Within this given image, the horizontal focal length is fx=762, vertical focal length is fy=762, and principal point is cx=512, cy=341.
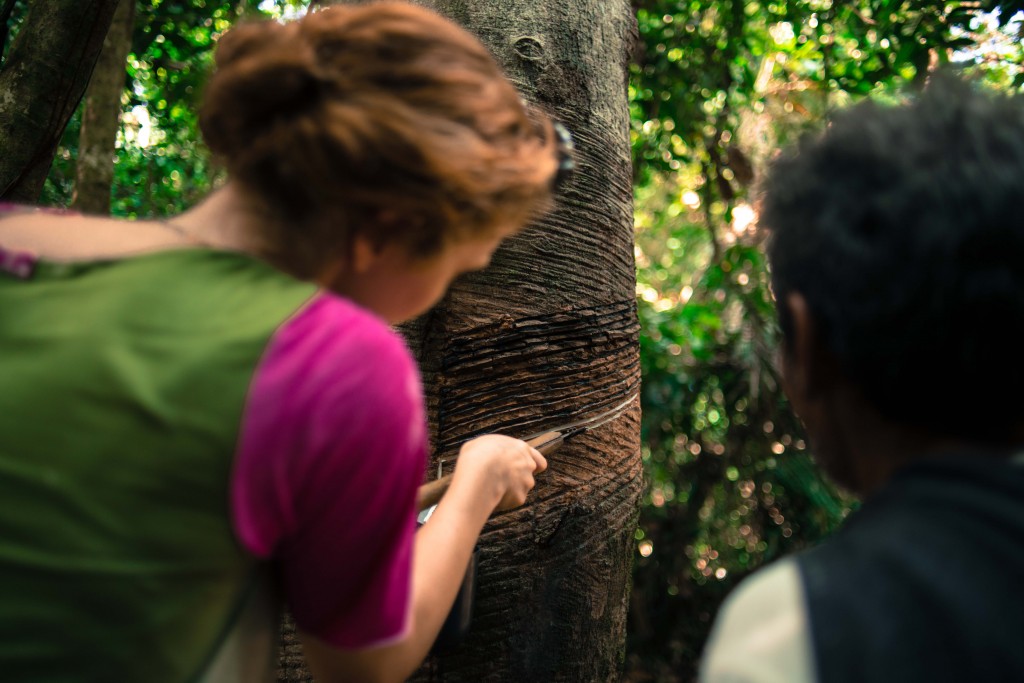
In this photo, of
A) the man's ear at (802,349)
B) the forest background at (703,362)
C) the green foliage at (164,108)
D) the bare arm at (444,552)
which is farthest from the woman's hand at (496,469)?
the forest background at (703,362)

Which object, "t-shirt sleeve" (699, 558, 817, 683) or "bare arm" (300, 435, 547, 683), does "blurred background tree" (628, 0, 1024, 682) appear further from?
"t-shirt sleeve" (699, 558, 817, 683)

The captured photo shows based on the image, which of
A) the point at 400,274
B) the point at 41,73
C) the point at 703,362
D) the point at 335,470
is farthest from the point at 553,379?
the point at 703,362

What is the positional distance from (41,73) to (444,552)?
143cm

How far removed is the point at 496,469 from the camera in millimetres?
1204

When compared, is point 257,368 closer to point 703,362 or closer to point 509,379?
point 509,379

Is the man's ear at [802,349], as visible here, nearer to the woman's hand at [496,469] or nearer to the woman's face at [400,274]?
the woman's face at [400,274]

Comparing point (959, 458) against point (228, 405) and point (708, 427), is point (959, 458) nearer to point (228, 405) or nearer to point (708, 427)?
point (228, 405)

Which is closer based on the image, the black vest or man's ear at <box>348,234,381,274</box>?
the black vest

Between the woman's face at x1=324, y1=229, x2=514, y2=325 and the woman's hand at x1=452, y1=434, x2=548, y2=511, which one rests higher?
the woman's face at x1=324, y1=229, x2=514, y2=325

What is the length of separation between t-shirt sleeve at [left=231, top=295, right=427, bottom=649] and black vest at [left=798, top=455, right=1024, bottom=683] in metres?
0.39

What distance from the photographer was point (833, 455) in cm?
81

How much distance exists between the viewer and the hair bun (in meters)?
0.78

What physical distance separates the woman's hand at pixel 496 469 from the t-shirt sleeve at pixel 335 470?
0.35m

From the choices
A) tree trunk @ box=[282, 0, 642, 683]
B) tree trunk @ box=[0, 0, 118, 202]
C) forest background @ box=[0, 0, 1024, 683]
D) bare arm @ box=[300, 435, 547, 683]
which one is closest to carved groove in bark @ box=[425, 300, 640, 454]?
tree trunk @ box=[282, 0, 642, 683]
